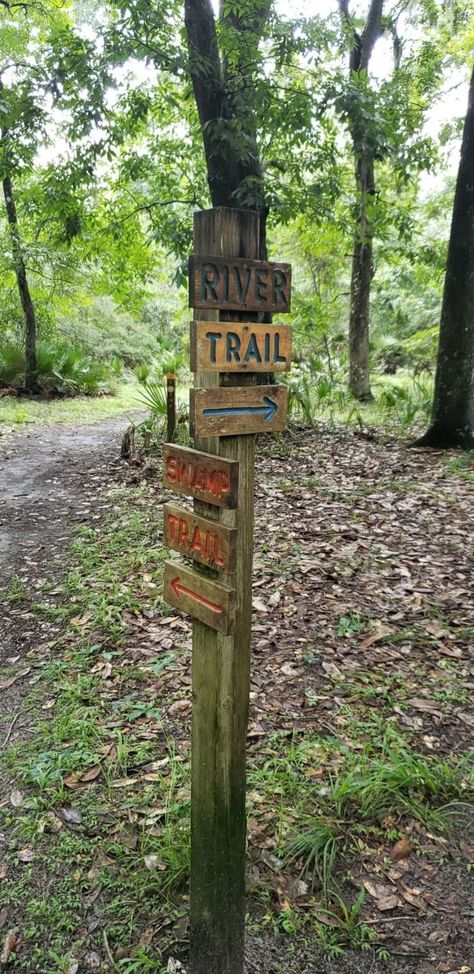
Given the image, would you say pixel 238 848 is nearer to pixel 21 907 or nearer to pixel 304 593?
pixel 21 907

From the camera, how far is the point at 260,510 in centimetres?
588

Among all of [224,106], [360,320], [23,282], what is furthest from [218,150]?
[23,282]

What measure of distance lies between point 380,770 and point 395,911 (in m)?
0.56

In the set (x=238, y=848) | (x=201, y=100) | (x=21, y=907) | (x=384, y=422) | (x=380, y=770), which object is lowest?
(x=21, y=907)

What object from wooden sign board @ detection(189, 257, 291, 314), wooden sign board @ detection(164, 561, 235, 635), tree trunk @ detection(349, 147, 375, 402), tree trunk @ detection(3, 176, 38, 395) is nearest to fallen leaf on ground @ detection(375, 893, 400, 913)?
wooden sign board @ detection(164, 561, 235, 635)

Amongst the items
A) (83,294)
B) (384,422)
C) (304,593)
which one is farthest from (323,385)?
(83,294)

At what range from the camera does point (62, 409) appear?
1265cm

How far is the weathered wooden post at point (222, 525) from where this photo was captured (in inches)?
65.2

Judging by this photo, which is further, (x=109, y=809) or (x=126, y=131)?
(x=126, y=131)

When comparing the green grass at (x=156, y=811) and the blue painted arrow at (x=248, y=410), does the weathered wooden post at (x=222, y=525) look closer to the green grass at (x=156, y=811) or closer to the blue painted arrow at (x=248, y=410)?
the blue painted arrow at (x=248, y=410)

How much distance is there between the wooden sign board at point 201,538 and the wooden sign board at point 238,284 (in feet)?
1.95

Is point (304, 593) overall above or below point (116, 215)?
below

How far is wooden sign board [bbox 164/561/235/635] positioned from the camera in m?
1.68

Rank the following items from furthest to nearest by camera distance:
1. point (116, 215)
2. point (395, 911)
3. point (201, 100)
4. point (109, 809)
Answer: point (116, 215)
point (201, 100)
point (109, 809)
point (395, 911)
